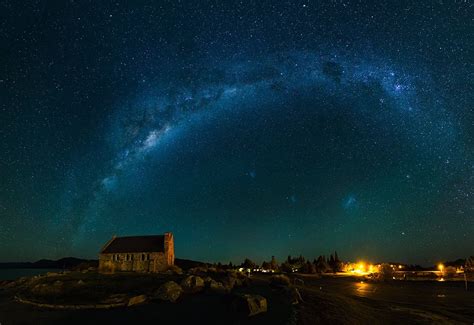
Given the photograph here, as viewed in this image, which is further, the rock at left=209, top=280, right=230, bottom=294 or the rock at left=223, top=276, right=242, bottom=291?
the rock at left=223, top=276, right=242, bottom=291

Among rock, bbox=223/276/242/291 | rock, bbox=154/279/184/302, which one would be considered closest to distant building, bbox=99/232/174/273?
rock, bbox=223/276/242/291

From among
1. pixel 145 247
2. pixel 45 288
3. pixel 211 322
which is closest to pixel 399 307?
pixel 211 322

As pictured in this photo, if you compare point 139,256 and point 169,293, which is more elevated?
point 139,256

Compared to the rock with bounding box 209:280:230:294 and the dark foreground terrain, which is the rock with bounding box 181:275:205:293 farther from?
the dark foreground terrain

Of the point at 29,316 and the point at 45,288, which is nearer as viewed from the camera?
the point at 29,316

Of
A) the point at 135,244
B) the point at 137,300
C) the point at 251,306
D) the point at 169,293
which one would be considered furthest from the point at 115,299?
the point at 135,244

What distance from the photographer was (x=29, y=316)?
3131 cm

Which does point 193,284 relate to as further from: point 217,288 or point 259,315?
point 259,315

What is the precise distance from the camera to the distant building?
7100 centimetres

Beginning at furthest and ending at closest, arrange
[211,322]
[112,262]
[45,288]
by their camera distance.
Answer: [112,262], [45,288], [211,322]

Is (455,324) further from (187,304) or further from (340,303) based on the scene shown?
(187,304)

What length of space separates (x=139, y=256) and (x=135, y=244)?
4539mm

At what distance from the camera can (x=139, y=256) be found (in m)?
71.8

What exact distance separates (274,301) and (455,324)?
51.2 ft
